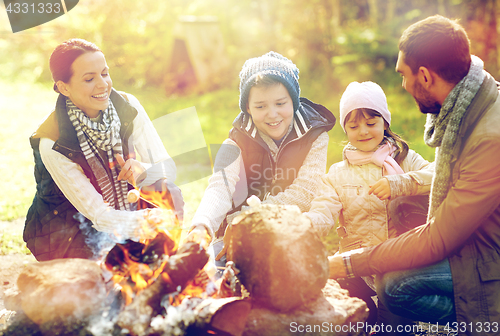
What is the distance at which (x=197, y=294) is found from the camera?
7.25ft

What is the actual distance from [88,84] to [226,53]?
29.1 feet

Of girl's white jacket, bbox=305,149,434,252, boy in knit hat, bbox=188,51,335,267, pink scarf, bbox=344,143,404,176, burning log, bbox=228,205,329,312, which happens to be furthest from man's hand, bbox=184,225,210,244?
pink scarf, bbox=344,143,404,176

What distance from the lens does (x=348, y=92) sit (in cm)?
297

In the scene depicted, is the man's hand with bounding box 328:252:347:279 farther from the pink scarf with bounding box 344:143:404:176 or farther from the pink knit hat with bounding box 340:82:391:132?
the pink knit hat with bounding box 340:82:391:132

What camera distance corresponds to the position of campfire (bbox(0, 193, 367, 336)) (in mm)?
1944

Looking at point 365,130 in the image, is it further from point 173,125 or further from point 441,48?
point 173,125

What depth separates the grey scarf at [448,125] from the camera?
7.13 feet

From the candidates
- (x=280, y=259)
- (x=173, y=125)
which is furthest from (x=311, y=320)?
(x=173, y=125)

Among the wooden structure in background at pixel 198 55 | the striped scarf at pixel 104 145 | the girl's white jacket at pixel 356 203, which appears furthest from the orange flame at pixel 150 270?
the wooden structure in background at pixel 198 55

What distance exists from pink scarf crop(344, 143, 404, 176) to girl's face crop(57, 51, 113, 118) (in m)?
1.98

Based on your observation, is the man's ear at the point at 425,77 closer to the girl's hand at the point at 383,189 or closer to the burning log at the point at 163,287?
the girl's hand at the point at 383,189

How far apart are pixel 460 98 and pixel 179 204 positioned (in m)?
2.34

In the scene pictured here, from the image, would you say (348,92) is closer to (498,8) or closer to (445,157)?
(445,157)

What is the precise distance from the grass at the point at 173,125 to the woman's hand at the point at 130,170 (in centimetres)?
182
